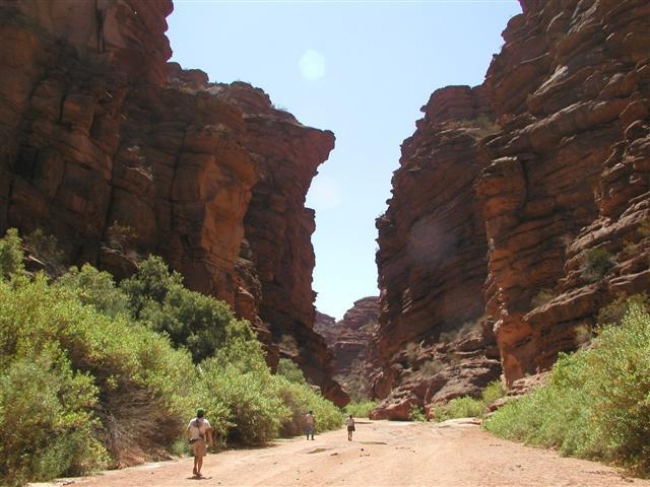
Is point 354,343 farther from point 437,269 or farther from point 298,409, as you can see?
point 298,409

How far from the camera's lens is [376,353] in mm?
75438

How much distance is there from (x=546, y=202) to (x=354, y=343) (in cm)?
7605

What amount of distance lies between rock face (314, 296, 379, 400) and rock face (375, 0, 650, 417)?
21.6 meters

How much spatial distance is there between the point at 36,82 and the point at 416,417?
37138mm

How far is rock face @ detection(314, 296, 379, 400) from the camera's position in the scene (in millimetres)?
89562

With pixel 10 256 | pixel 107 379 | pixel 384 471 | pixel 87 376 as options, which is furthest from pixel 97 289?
pixel 384 471

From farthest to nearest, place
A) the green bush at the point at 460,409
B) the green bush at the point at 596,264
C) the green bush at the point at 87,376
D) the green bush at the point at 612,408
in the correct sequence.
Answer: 1. the green bush at the point at 460,409
2. the green bush at the point at 596,264
3. the green bush at the point at 87,376
4. the green bush at the point at 612,408

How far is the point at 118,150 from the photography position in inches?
1307

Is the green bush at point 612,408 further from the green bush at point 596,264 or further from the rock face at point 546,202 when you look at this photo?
the rock face at point 546,202

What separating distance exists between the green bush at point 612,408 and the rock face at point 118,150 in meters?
23.3

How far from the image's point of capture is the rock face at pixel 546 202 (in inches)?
952

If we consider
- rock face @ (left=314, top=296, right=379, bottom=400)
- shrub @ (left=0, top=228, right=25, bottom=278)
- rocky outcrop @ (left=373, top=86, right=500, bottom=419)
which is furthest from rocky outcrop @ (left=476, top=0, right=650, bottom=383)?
rock face @ (left=314, top=296, right=379, bottom=400)

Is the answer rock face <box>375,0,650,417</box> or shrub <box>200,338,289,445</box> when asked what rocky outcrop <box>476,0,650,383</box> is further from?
shrub <box>200,338,289,445</box>

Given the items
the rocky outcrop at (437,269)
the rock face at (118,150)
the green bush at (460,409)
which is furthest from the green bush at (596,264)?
the rock face at (118,150)
